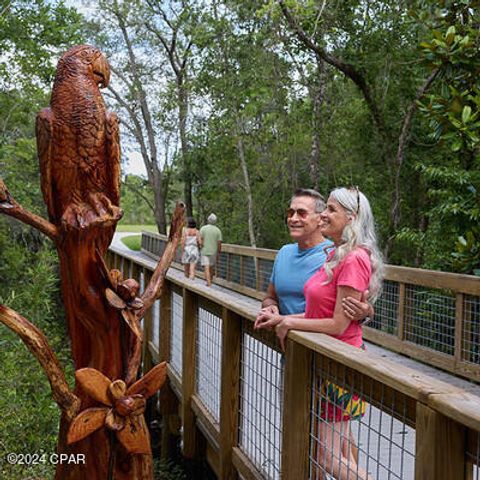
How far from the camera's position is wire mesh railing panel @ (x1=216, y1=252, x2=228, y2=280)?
1462 centimetres

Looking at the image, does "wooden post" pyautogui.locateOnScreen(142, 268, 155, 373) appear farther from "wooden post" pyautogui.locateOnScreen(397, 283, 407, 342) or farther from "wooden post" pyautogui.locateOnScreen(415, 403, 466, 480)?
"wooden post" pyautogui.locateOnScreen(415, 403, 466, 480)

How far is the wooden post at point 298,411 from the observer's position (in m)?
2.73

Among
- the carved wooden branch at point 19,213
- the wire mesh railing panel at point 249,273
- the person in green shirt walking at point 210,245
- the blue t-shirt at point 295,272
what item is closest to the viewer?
the carved wooden branch at point 19,213

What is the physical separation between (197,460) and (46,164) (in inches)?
120

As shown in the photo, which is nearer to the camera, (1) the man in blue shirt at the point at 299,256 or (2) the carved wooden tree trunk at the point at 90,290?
(2) the carved wooden tree trunk at the point at 90,290

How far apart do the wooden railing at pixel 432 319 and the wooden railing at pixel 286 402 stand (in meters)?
2.26

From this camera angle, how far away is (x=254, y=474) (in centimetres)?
346

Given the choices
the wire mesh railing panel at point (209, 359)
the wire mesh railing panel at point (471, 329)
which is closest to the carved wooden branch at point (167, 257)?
the wire mesh railing panel at point (209, 359)

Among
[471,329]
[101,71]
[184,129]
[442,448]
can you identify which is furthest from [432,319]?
[184,129]

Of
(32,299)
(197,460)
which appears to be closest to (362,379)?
(197,460)

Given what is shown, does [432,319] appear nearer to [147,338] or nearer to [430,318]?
[430,318]

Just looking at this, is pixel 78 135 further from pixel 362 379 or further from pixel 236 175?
pixel 236 175

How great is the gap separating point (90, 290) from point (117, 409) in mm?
473

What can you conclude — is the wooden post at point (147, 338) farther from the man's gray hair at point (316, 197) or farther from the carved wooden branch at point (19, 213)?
the carved wooden branch at point (19, 213)
